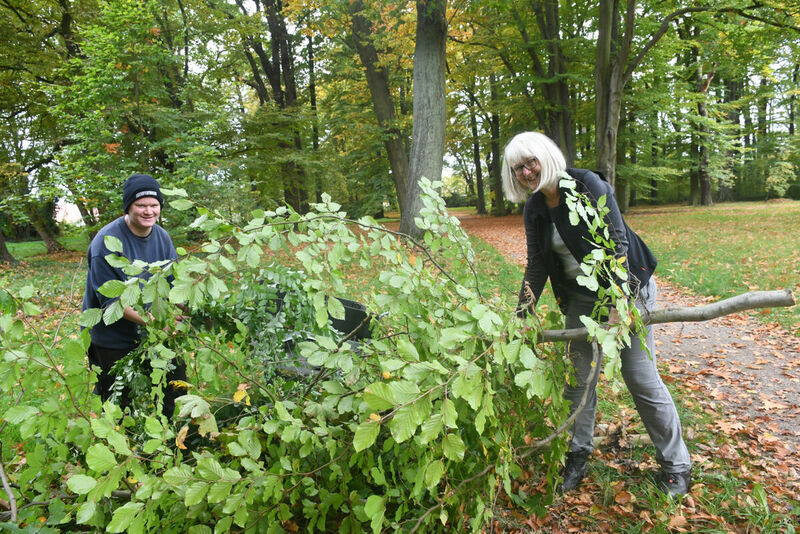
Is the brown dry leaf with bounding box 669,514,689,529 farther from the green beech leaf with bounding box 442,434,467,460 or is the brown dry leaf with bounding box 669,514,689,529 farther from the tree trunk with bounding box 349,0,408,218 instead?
the tree trunk with bounding box 349,0,408,218

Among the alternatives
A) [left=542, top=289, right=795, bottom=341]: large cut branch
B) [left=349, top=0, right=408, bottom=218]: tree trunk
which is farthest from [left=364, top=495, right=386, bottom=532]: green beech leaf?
[left=349, top=0, right=408, bottom=218]: tree trunk

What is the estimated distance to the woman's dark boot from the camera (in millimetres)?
2668

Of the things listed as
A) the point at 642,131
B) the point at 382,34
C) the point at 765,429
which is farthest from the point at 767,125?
the point at 765,429

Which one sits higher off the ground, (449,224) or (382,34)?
(382,34)

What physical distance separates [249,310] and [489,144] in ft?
84.5

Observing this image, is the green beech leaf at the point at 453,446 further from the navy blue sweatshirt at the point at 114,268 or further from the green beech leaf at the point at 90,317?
the navy blue sweatshirt at the point at 114,268

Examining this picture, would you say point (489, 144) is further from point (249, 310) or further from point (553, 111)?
point (249, 310)

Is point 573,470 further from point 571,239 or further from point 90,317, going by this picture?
point 90,317

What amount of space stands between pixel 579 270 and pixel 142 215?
2.64 m

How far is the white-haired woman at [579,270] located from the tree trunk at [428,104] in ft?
20.0

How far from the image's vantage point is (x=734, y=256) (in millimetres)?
9594

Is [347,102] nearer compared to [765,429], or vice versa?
[765,429]

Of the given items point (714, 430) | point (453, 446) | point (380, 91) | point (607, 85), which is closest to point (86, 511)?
point (453, 446)

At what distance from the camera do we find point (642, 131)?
20.2m
